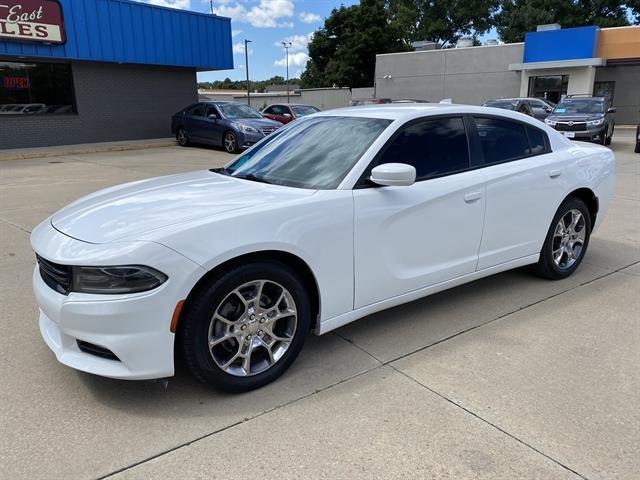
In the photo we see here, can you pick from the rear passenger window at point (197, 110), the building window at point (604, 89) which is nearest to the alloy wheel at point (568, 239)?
the rear passenger window at point (197, 110)

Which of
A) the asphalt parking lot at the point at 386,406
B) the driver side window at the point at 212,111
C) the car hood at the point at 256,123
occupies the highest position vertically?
the driver side window at the point at 212,111

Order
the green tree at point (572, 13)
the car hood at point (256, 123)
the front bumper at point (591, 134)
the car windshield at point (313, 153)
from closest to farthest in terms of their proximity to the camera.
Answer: the car windshield at point (313, 153), the car hood at point (256, 123), the front bumper at point (591, 134), the green tree at point (572, 13)

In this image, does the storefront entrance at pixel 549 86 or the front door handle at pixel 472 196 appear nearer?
the front door handle at pixel 472 196

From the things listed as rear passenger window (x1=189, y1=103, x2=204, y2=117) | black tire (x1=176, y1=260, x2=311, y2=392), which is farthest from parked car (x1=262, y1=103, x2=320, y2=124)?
black tire (x1=176, y1=260, x2=311, y2=392)

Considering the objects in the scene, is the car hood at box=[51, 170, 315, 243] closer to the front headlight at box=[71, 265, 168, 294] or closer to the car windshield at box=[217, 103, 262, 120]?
the front headlight at box=[71, 265, 168, 294]

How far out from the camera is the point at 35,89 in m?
17.2

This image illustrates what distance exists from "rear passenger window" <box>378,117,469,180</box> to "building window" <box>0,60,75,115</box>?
675 inches

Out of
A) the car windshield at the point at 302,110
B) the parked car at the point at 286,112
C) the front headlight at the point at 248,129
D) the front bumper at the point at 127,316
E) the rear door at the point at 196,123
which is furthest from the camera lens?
the car windshield at the point at 302,110

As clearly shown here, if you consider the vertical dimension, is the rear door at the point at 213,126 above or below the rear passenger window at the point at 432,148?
below

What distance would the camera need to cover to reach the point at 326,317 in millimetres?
3211

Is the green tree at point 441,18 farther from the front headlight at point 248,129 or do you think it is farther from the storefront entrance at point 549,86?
the front headlight at point 248,129

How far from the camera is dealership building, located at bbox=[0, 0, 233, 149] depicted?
16078mm

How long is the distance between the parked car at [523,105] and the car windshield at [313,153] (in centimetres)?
1334

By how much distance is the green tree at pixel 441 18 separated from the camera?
2116 inches
